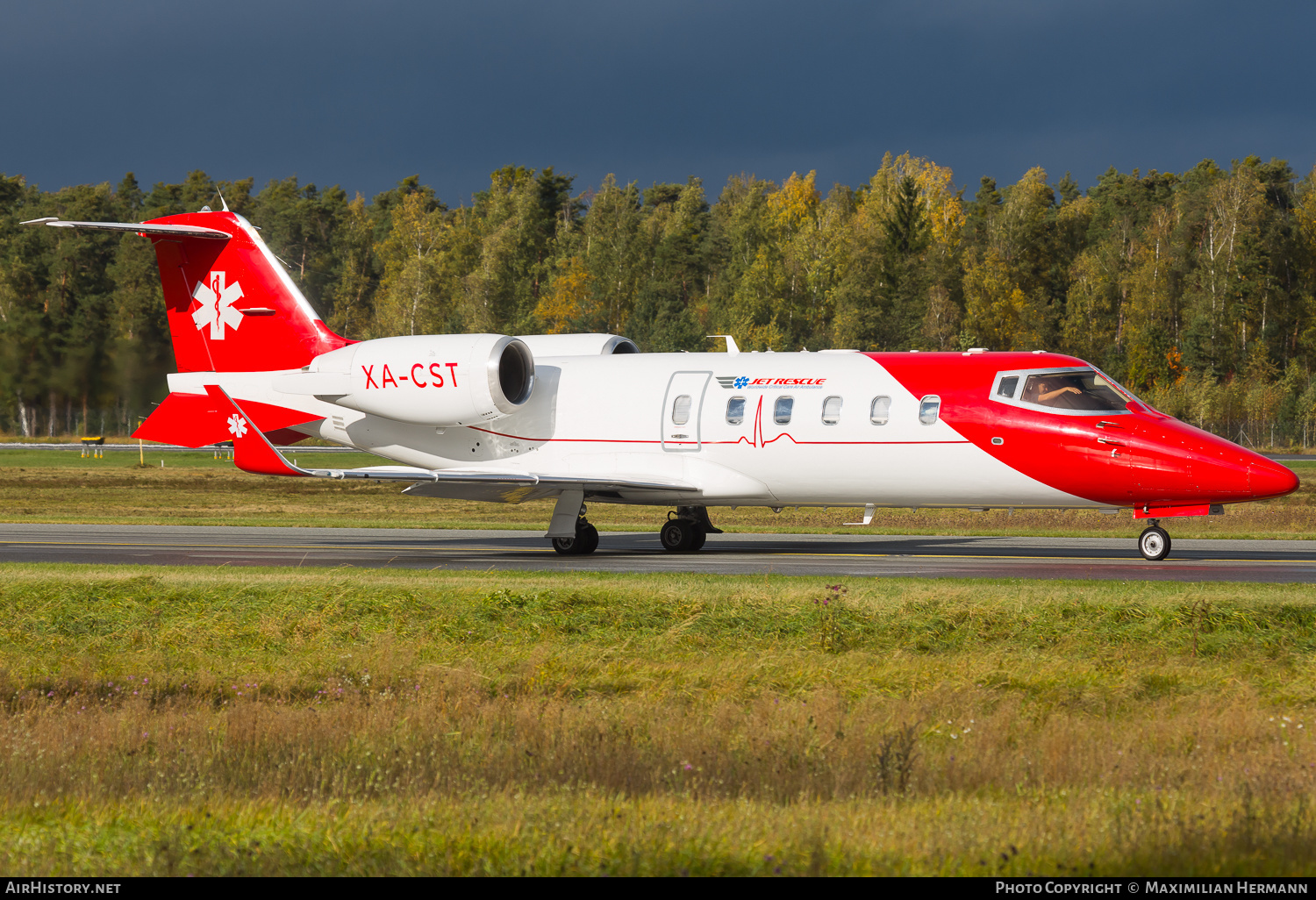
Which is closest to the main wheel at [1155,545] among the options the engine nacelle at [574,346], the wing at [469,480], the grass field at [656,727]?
the grass field at [656,727]

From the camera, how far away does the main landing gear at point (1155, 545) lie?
2178cm

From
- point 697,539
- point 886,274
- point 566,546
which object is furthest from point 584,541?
point 886,274

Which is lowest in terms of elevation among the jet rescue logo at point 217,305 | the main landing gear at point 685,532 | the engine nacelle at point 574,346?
the main landing gear at point 685,532

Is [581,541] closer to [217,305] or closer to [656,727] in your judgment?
[217,305]

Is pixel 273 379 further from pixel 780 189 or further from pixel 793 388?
pixel 780 189

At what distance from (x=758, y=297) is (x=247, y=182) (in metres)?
69.7

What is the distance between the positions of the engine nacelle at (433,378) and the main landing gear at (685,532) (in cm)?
409

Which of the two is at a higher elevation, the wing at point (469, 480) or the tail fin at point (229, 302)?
the tail fin at point (229, 302)

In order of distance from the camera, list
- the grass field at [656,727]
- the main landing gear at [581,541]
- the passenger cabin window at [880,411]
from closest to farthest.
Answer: the grass field at [656,727] < the passenger cabin window at [880,411] < the main landing gear at [581,541]

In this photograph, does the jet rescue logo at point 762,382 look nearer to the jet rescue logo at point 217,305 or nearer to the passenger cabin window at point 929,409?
the passenger cabin window at point 929,409

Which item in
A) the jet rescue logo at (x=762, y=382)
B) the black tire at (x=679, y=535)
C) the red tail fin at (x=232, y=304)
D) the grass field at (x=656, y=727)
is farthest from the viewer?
the red tail fin at (x=232, y=304)

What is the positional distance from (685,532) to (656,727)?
51.1ft

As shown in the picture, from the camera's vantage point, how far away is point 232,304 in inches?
1109

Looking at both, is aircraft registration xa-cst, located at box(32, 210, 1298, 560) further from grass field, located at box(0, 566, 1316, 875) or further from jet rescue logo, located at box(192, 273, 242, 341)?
grass field, located at box(0, 566, 1316, 875)
